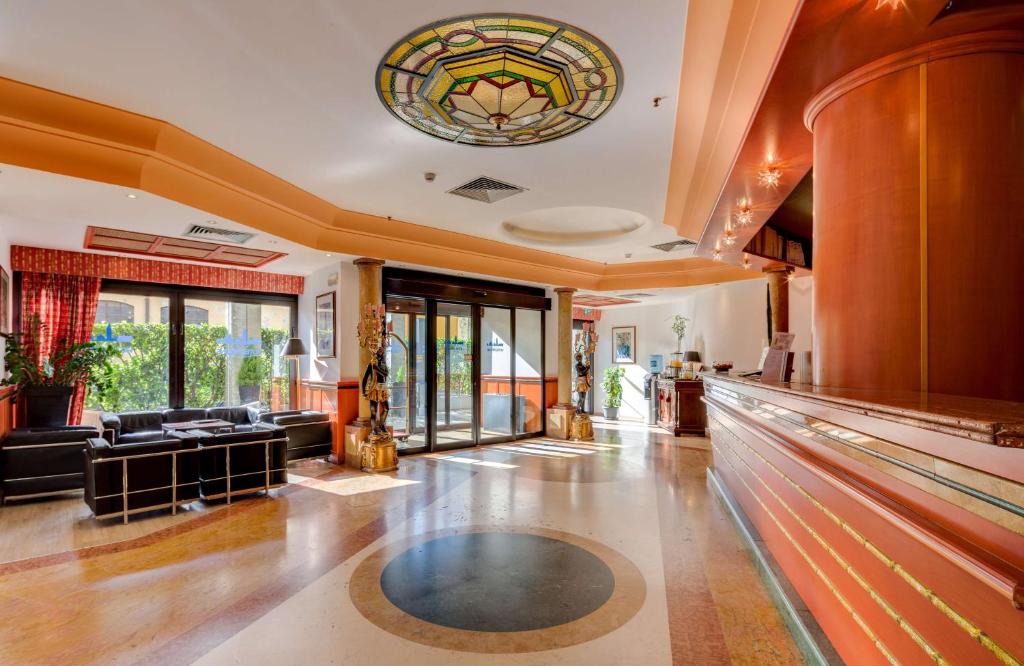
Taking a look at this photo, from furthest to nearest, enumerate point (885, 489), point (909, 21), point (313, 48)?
point (313, 48)
point (909, 21)
point (885, 489)

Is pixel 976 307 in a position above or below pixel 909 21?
below

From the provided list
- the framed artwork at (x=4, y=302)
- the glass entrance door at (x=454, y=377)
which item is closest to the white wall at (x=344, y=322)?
the glass entrance door at (x=454, y=377)

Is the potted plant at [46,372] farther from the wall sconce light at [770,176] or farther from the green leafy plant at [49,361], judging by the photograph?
the wall sconce light at [770,176]

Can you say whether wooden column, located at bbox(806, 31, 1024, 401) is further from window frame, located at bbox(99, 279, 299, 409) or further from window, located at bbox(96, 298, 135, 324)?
window, located at bbox(96, 298, 135, 324)

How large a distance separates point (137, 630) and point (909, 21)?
15.5 feet

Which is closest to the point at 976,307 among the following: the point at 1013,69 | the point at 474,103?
the point at 1013,69

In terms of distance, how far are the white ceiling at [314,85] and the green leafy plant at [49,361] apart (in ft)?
4.28

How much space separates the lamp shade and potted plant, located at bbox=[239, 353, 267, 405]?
64 cm

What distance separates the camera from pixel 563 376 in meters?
10.1

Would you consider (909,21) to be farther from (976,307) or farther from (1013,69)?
(976,307)

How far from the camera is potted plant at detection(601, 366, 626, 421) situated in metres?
12.8

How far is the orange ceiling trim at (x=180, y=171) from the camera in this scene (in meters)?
3.77

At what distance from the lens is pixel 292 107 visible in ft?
12.8

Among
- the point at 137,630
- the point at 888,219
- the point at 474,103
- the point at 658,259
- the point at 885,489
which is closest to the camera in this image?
the point at 885,489
